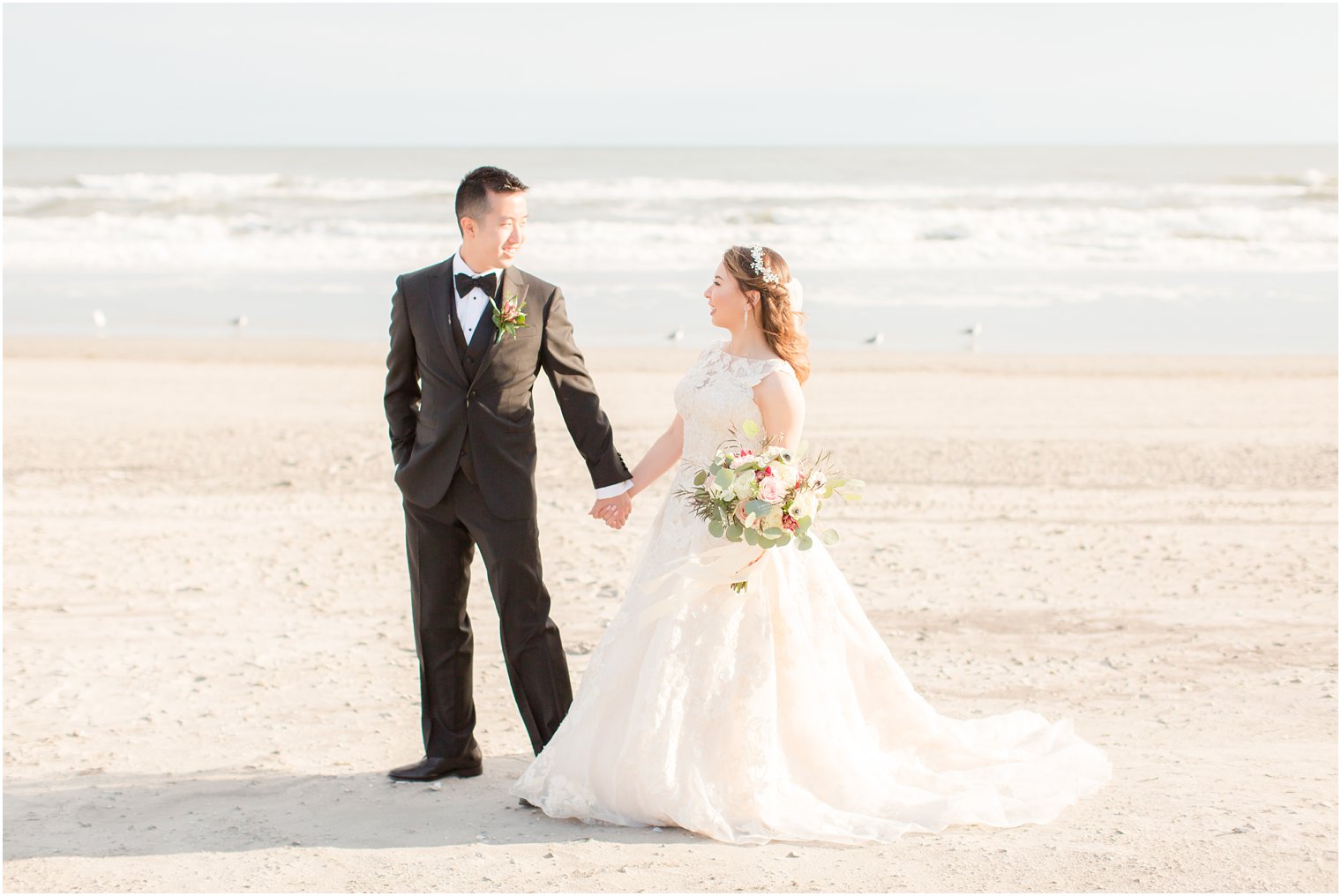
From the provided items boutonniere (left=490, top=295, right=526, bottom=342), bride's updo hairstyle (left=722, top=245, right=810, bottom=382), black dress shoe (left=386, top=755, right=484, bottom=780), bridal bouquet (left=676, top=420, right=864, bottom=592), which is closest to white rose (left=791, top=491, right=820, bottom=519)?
bridal bouquet (left=676, top=420, right=864, bottom=592)

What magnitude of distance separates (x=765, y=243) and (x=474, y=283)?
80.4 feet

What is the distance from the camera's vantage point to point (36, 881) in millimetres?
3869

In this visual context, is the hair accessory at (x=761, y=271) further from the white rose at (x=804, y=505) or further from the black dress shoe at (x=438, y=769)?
the black dress shoe at (x=438, y=769)

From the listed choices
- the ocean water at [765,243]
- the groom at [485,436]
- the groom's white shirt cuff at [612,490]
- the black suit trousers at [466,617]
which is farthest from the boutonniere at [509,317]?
the ocean water at [765,243]

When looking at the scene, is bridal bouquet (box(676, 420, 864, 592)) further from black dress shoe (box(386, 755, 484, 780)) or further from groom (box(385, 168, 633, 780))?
black dress shoe (box(386, 755, 484, 780))

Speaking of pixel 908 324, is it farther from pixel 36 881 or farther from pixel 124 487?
pixel 36 881

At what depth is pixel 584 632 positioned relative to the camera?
20.9 ft

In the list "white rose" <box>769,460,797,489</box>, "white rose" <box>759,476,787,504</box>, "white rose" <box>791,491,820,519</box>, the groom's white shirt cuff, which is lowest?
the groom's white shirt cuff

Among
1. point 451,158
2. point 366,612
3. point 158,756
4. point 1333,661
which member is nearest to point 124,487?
point 366,612

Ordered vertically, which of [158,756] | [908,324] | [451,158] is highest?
[451,158]

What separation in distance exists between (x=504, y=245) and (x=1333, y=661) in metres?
4.09

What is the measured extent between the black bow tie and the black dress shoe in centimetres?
161

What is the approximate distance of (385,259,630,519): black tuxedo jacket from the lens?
4.36 metres

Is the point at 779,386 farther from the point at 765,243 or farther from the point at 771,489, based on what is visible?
the point at 765,243
